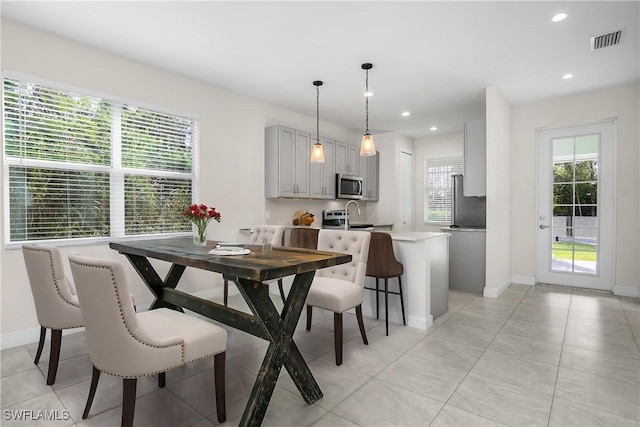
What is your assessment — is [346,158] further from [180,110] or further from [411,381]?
[411,381]

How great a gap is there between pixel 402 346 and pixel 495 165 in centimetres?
283

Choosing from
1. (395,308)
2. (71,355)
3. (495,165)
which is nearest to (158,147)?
(71,355)

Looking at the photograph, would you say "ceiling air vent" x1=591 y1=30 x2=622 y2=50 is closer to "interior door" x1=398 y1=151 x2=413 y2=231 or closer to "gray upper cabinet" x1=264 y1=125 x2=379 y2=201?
"gray upper cabinet" x1=264 y1=125 x2=379 y2=201

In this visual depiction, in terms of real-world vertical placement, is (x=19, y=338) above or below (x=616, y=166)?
below

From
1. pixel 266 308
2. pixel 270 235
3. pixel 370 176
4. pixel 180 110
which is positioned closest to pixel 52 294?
pixel 266 308

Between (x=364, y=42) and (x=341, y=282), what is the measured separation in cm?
217

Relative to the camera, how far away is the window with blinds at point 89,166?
2.81m

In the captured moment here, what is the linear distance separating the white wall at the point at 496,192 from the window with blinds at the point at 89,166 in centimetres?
372

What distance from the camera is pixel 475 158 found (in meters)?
4.68

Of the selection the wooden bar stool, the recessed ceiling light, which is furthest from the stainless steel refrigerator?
the recessed ceiling light

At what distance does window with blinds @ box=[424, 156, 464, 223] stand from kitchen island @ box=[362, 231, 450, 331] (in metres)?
3.64

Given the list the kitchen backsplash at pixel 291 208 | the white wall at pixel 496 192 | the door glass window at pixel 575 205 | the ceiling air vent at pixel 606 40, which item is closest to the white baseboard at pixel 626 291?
the door glass window at pixel 575 205

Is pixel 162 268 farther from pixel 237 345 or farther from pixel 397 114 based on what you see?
pixel 397 114

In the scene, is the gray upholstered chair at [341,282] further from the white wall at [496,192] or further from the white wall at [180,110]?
the white wall at [496,192]
